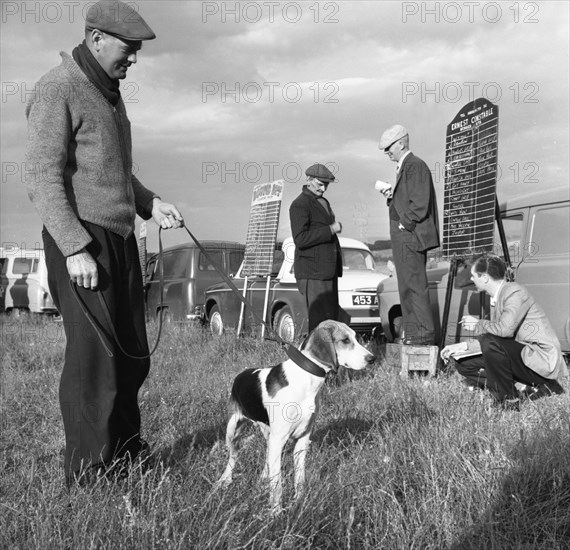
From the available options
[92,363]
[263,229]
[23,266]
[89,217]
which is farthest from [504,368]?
[23,266]

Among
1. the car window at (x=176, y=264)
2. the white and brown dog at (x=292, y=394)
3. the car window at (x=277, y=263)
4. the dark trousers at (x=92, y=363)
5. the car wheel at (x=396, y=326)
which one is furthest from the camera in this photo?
the car window at (x=176, y=264)

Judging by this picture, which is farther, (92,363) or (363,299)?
(363,299)

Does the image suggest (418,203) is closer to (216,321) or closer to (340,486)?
(340,486)

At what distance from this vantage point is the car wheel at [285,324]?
10398mm

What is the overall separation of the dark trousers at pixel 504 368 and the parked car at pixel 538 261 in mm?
1102

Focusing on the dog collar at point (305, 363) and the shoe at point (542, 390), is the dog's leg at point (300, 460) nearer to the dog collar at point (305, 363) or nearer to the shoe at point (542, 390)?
the dog collar at point (305, 363)

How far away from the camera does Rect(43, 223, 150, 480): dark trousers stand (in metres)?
3.20

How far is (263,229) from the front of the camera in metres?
12.0

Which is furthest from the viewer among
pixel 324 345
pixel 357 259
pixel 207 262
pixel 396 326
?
pixel 207 262

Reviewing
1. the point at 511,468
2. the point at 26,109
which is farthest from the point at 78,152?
the point at 511,468

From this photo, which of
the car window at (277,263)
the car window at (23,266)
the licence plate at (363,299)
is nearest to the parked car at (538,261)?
the licence plate at (363,299)

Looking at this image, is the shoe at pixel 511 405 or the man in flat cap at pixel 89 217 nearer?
the man in flat cap at pixel 89 217

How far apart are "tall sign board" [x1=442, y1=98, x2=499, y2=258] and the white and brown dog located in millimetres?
3166

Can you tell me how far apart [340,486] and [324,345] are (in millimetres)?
1103
